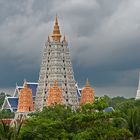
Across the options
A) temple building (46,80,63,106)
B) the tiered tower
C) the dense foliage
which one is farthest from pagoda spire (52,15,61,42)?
the dense foliage

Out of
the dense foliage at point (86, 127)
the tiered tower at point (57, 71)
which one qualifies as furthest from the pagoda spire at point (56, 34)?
the dense foliage at point (86, 127)

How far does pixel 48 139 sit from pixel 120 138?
4.71m

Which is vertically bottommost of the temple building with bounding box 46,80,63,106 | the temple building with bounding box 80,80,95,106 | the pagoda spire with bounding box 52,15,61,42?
the temple building with bounding box 46,80,63,106

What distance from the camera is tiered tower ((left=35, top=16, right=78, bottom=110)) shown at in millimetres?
66062

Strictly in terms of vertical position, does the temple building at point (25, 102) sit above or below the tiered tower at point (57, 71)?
below

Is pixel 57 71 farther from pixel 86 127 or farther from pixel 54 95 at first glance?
pixel 86 127

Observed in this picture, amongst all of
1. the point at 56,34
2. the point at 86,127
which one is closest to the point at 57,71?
the point at 56,34

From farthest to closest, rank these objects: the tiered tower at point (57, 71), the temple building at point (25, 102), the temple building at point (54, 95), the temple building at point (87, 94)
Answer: the temple building at point (87, 94) → the tiered tower at point (57, 71) → the temple building at point (25, 102) → the temple building at point (54, 95)

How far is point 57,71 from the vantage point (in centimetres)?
6612

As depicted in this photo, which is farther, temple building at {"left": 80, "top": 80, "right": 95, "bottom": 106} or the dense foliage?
temple building at {"left": 80, "top": 80, "right": 95, "bottom": 106}

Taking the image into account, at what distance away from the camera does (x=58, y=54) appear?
219ft

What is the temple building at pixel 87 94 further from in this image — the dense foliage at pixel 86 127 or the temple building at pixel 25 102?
the dense foliage at pixel 86 127

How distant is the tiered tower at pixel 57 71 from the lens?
66.1 m

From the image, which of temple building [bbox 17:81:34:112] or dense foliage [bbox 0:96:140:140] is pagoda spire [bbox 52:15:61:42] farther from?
dense foliage [bbox 0:96:140:140]
